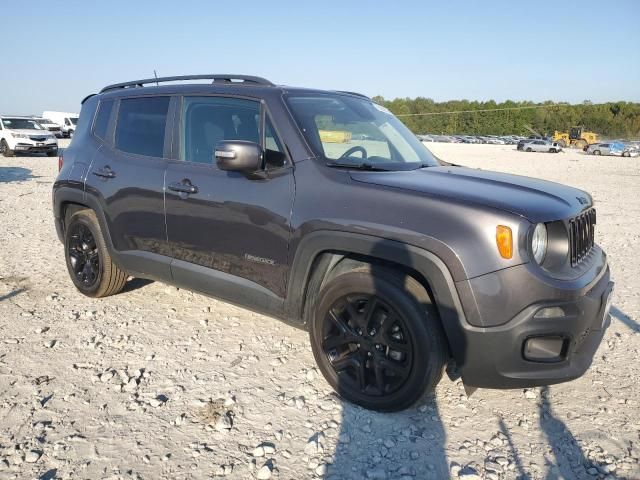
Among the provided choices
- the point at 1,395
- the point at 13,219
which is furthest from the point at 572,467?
the point at 13,219

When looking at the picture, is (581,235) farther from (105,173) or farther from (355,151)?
(105,173)

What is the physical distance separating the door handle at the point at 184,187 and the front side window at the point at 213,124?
19cm

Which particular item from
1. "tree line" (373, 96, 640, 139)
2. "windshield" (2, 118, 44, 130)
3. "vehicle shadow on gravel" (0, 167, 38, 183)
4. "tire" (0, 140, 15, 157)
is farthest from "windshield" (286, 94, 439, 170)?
"tree line" (373, 96, 640, 139)

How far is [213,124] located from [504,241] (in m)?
2.25

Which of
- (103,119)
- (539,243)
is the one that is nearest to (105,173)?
(103,119)

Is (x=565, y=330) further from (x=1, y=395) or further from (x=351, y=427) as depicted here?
(x=1, y=395)

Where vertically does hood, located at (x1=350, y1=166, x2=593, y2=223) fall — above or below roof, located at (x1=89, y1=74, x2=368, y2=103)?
below

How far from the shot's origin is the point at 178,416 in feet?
9.31

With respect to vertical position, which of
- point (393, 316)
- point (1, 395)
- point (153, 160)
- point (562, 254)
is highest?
point (153, 160)

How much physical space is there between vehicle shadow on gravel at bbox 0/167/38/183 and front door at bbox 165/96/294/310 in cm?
1250

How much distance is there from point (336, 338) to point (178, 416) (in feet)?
3.34

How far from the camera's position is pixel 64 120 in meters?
40.8

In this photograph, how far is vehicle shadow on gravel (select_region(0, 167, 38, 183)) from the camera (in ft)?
45.9

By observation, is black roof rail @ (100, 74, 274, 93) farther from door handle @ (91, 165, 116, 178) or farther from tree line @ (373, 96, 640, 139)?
tree line @ (373, 96, 640, 139)
